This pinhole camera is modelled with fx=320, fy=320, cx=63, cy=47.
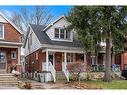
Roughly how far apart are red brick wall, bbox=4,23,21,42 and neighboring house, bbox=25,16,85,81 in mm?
2309

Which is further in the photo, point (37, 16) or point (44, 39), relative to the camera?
point (37, 16)

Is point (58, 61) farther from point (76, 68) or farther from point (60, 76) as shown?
point (76, 68)

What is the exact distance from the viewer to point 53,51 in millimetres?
27688

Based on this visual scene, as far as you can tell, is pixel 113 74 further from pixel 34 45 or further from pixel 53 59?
pixel 34 45

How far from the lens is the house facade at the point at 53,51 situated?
1054 inches

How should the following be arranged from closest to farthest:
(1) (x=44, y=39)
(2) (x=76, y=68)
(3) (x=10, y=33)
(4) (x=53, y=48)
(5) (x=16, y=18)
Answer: (2) (x=76, y=68)
(3) (x=10, y=33)
(4) (x=53, y=48)
(1) (x=44, y=39)
(5) (x=16, y=18)

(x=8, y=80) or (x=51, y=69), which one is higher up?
(x=51, y=69)

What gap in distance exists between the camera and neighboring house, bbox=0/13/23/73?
25.2 m

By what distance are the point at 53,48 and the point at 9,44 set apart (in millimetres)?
3961

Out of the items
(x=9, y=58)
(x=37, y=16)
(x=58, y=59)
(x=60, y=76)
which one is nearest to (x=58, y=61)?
(x=58, y=59)

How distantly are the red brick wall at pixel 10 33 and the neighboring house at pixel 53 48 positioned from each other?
2.31 metres

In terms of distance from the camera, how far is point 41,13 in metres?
37.3

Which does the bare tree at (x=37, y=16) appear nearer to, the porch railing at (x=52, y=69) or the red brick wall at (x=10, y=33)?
the red brick wall at (x=10, y=33)

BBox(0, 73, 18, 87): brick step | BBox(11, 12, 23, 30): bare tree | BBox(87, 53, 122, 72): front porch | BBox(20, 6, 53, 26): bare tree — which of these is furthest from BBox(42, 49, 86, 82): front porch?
BBox(11, 12, 23, 30): bare tree
